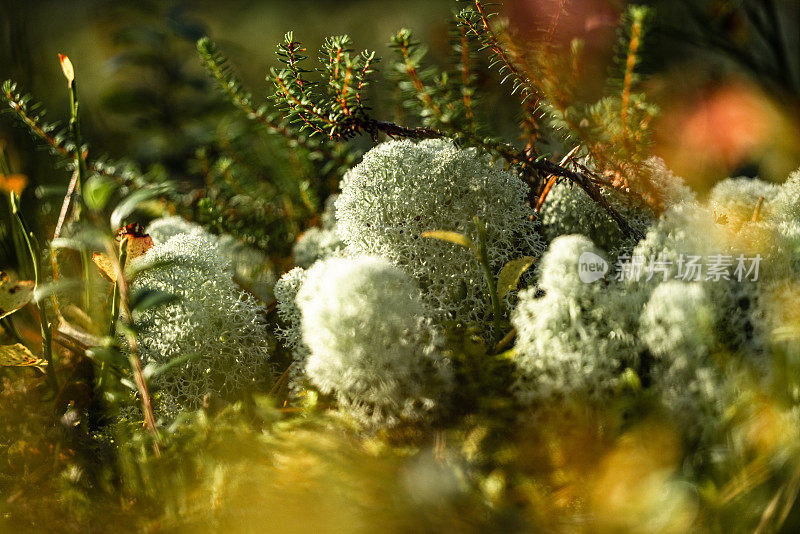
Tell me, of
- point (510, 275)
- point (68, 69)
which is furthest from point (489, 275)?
point (68, 69)

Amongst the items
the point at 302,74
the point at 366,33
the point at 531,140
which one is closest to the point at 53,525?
the point at 302,74

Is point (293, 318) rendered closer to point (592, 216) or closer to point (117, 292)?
point (117, 292)

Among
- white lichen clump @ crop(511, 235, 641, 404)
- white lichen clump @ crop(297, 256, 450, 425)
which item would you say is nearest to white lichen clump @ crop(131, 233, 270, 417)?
white lichen clump @ crop(297, 256, 450, 425)

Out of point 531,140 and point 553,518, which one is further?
point 531,140

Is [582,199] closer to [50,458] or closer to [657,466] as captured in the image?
[657,466]

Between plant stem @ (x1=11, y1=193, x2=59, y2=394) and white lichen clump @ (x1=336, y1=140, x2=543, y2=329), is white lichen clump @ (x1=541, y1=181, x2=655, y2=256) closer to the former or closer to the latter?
white lichen clump @ (x1=336, y1=140, x2=543, y2=329)

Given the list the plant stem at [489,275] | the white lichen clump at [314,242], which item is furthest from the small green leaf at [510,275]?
the white lichen clump at [314,242]
